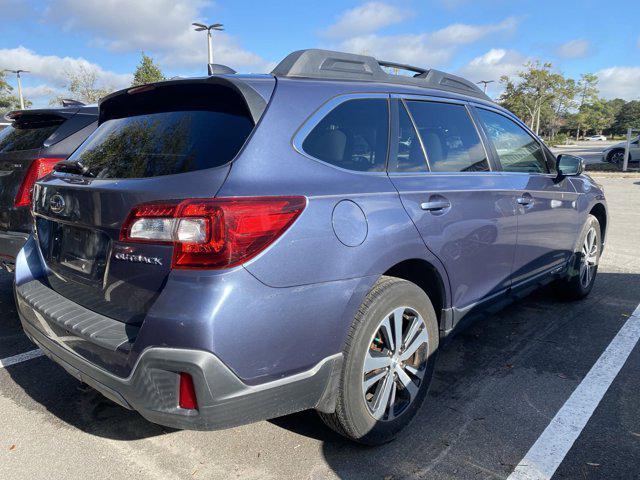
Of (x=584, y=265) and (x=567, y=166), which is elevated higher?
(x=567, y=166)

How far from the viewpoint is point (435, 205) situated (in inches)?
106

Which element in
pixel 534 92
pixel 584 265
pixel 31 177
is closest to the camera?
pixel 31 177

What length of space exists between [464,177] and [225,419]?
1.98 m

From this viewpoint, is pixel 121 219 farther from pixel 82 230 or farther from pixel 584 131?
pixel 584 131

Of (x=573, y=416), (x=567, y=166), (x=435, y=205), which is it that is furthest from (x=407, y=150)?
(x=567, y=166)

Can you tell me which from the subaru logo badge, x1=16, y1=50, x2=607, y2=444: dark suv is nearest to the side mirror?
x1=16, y1=50, x2=607, y2=444: dark suv

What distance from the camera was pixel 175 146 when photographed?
224cm

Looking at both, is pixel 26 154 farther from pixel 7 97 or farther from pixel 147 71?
pixel 7 97

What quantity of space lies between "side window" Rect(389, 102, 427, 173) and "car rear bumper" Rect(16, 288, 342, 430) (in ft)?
3.62

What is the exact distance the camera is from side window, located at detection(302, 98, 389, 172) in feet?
7.51

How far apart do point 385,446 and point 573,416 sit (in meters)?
1.14

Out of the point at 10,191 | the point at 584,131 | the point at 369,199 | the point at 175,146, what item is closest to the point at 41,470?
the point at 175,146

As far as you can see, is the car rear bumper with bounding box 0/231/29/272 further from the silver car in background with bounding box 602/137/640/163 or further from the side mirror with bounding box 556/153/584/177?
the silver car in background with bounding box 602/137/640/163

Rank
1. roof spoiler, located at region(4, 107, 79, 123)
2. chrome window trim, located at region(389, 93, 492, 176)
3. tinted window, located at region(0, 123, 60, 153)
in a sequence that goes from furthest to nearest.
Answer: roof spoiler, located at region(4, 107, 79, 123) < tinted window, located at region(0, 123, 60, 153) < chrome window trim, located at region(389, 93, 492, 176)
